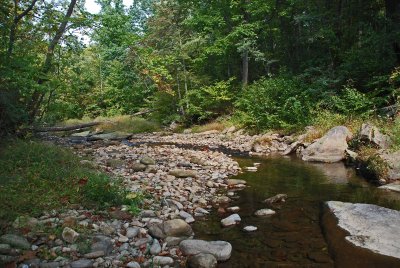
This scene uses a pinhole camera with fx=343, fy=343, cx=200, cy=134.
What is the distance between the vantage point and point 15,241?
14.0 ft

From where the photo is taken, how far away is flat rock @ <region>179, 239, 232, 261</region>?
180 inches

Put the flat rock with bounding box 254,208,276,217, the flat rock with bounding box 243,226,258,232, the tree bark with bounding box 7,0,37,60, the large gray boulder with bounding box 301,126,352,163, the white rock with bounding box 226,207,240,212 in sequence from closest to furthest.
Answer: the flat rock with bounding box 243,226,258,232 < the flat rock with bounding box 254,208,276,217 < the white rock with bounding box 226,207,240,212 < the tree bark with bounding box 7,0,37,60 < the large gray boulder with bounding box 301,126,352,163

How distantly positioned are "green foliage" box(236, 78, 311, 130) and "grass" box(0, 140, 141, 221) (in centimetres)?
1114

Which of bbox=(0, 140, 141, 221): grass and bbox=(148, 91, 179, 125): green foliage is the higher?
bbox=(148, 91, 179, 125): green foliage

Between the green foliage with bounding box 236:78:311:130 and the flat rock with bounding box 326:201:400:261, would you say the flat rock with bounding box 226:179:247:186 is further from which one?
the green foliage with bounding box 236:78:311:130

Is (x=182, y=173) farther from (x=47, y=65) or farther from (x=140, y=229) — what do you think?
(x=47, y=65)

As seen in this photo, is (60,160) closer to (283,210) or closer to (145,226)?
(145,226)

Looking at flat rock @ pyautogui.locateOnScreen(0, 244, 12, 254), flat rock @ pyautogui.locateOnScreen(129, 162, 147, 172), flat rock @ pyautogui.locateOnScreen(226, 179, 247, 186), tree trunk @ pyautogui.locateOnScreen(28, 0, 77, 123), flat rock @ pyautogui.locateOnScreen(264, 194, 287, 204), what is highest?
tree trunk @ pyautogui.locateOnScreen(28, 0, 77, 123)

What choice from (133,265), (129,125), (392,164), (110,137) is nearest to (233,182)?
(392,164)

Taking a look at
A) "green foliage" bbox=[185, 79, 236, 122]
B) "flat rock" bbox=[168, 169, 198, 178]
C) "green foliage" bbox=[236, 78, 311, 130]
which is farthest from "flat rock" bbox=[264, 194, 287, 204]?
"green foliage" bbox=[185, 79, 236, 122]

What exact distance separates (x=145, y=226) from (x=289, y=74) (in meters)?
15.4

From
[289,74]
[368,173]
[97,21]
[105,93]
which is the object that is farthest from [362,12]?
[105,93]

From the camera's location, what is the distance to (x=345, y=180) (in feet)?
28.7

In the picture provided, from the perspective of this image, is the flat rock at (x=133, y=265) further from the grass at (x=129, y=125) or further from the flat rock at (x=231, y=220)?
the grass at (x=129, y=125)
